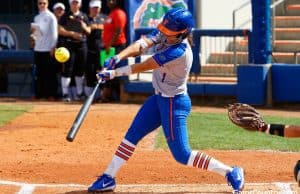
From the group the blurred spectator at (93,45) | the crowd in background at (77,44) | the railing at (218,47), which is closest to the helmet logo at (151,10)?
the crowd in background at (77,44)

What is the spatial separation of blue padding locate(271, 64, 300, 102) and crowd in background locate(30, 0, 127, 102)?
2964 mm

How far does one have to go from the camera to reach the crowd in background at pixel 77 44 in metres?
13.7

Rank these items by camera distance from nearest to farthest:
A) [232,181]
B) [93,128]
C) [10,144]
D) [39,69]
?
[232,181]
[10,144]
[93,128]
[39,69]

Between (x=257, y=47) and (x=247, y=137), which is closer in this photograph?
(x=247, y=137)

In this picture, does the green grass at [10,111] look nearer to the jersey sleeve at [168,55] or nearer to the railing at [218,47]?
the railing at [218,47]

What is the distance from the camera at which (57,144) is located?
30.5ft

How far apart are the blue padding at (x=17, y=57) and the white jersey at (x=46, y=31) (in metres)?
0.70

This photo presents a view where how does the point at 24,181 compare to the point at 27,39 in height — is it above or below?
below

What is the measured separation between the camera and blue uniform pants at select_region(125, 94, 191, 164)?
6281 mm

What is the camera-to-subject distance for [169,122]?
20.7ft

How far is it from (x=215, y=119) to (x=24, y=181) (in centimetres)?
493

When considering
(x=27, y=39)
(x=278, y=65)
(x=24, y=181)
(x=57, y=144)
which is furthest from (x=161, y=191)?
(x=27, y=39)

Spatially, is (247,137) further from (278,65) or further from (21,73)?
(21,73)

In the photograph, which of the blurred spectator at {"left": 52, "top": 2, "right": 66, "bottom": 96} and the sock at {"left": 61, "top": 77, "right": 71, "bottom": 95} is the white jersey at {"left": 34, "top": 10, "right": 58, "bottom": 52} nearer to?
the blurred spectator at {"left": 52, "top": 2, "right": 66, "bottom": 96}
